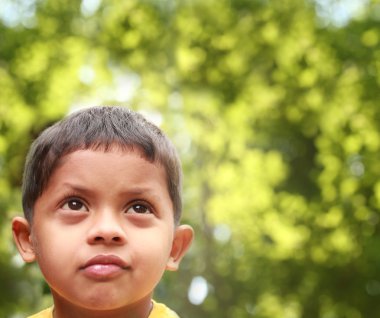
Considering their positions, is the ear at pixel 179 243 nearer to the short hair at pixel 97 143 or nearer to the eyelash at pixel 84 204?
the short hair at pixel 97 143

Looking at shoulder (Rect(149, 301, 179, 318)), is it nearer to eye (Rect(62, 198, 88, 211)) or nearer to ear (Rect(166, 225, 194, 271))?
ear (Rect(166, 225, 194, 271))

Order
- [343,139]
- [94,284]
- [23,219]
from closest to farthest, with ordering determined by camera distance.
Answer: [94,284]
[23,219]
[343,139]

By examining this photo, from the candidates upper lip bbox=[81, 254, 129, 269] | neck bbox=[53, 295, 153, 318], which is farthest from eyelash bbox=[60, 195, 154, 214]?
neck bbox=[53, 295, 153, 318]

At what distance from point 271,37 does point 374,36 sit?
1.75 metres

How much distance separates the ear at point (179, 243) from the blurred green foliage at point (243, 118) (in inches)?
381

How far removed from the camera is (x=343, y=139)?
41.7ft

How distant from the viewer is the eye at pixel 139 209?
175 centimetres

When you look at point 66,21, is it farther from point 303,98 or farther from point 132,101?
point 303,98

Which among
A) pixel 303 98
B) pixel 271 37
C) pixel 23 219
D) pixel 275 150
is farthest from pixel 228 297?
pixel 23 219

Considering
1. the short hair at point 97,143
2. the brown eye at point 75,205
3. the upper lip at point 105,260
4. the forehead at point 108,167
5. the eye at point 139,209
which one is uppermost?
the short hair at point 97,143

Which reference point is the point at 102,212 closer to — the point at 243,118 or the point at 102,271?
the point at 102,271

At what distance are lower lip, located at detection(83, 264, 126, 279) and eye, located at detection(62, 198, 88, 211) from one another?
13 centimetres

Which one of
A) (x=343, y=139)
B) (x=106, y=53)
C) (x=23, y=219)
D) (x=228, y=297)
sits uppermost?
(x=106, y=53)

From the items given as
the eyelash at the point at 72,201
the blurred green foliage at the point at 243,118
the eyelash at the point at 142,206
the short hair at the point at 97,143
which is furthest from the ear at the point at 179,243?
the blurred green foliage at the point at 243,118
